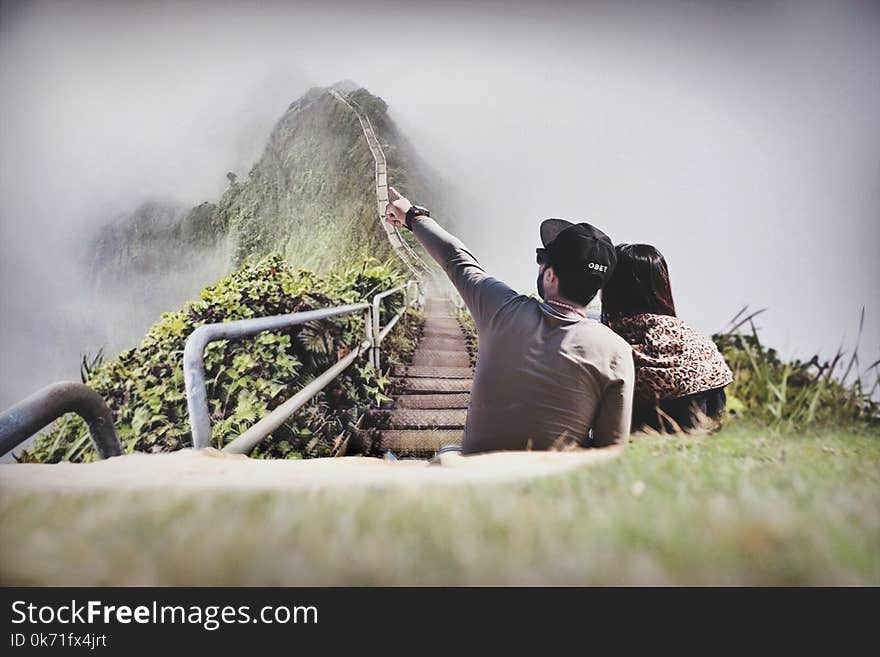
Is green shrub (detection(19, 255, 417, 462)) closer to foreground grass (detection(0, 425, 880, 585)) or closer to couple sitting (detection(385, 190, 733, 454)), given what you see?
couple sitting (detection(385, 190, 733, 454))

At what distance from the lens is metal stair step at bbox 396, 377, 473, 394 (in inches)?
98.0

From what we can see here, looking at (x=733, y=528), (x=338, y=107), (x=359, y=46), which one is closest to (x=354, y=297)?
(x=338, y=107)

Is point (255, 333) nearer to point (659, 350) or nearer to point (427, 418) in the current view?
point (427, 418)

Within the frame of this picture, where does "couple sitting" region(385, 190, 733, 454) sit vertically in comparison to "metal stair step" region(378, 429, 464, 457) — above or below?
above

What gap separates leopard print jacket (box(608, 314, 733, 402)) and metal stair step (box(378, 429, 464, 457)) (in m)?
0.70

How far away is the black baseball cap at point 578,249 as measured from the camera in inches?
84.2

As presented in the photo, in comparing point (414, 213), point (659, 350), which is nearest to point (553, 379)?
point (659, 350)

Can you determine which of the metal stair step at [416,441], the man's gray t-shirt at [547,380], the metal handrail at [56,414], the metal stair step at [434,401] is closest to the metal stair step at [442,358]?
the metal stair step at [434,401]

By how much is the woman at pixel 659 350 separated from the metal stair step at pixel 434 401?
2.07 ft

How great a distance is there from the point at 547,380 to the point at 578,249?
0.54 metres

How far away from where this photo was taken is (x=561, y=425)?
198 cm

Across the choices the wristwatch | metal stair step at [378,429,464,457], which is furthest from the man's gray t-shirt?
the wristwatch
